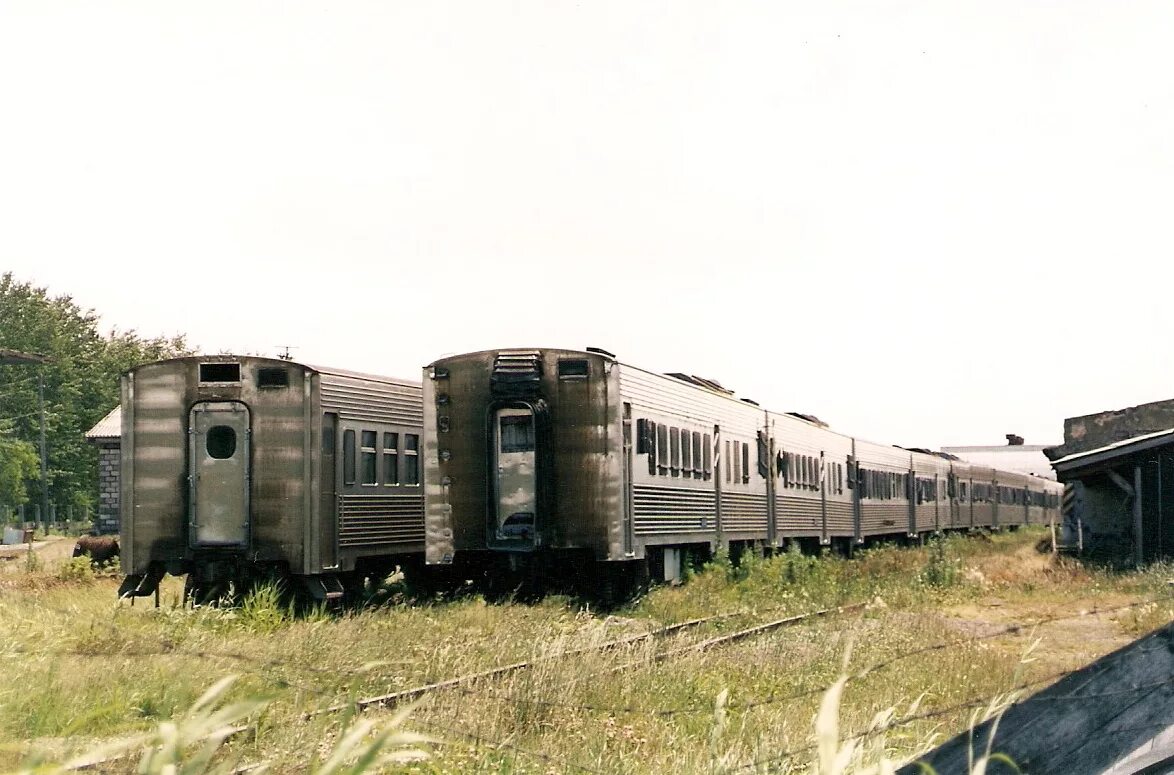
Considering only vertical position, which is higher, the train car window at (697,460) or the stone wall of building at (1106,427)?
the stone wall of building at (1106,427)

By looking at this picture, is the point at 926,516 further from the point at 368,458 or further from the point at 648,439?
the point at 368,458

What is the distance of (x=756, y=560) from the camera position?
20.2 m

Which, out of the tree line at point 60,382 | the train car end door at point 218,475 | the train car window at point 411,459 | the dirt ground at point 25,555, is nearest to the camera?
the train car end door at point 218,475

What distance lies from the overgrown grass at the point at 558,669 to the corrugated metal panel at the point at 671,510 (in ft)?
2.49

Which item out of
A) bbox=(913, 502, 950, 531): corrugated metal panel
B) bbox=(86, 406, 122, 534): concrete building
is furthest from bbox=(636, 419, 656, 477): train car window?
bbox=(86, 406, 122, 534): concrete building

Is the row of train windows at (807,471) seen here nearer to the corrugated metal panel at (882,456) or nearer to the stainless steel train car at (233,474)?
the corrugated metal panel at (882,456)

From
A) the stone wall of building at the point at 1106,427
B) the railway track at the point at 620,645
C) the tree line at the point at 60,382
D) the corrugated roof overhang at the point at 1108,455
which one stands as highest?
the tree line at the point at 60,382

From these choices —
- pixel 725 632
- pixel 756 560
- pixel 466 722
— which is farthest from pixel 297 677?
pixel 756 560

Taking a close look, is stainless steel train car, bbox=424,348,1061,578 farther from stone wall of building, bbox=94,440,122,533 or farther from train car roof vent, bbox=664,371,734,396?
stone wall of building, bbox=94,440,122,533

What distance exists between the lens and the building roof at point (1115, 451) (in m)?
25.7

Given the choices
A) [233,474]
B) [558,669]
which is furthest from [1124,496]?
[558,669]

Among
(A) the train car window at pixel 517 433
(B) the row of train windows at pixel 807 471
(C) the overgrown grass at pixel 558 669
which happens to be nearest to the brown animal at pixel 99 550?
(C) the overgrown grass at pixel 558 669

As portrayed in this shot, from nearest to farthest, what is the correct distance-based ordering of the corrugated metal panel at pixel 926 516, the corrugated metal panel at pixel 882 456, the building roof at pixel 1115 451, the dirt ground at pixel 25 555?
1. the building roof at pixel 1115 451
2. the dirt ground at pixel 25 555
3. the corrugated metal panel at pixel 882 456
4. the corrugated metal panel at pixel 926 516

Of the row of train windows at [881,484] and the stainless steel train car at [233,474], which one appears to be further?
the row of train windows at [881,484]
